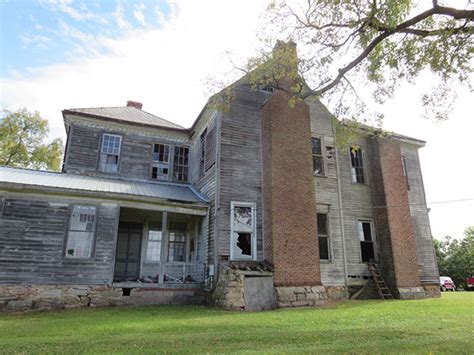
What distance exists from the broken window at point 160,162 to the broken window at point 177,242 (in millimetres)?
2513

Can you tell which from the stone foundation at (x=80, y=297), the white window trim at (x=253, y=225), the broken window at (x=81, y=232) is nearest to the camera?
the stone foundation at (x=80, y=297)

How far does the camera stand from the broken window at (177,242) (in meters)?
15.2

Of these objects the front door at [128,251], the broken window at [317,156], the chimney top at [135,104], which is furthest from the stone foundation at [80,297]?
the chimney top at [135,104]

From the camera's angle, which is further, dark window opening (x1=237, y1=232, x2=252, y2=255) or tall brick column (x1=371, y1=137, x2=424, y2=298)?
tall brick column (x1=371, y1=137, x2=424, y2=298)

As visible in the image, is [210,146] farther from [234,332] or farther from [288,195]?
[234,332]

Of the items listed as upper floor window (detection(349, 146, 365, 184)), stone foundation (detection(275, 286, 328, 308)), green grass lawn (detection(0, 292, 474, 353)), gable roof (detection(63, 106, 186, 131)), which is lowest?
green grass lawn (detection(0, 292, 474, 353))

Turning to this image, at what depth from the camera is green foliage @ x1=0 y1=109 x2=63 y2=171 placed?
26.9 metres

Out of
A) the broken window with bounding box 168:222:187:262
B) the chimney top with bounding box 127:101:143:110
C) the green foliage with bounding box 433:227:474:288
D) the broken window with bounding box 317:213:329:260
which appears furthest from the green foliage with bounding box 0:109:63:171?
the green foliage with bounding box 433:227:474:288

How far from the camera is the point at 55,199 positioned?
11602 millimetres

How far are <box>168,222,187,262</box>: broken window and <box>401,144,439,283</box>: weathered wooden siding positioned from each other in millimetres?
11652

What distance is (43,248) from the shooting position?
11.2 m

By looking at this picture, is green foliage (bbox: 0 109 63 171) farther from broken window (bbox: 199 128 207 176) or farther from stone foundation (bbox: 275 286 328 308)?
stone foundation (bbox: 275 286 328 308)

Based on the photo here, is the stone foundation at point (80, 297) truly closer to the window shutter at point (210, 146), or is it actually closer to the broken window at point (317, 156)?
the window shutter at point (210, 146)

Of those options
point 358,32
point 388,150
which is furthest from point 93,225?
point 388,150
